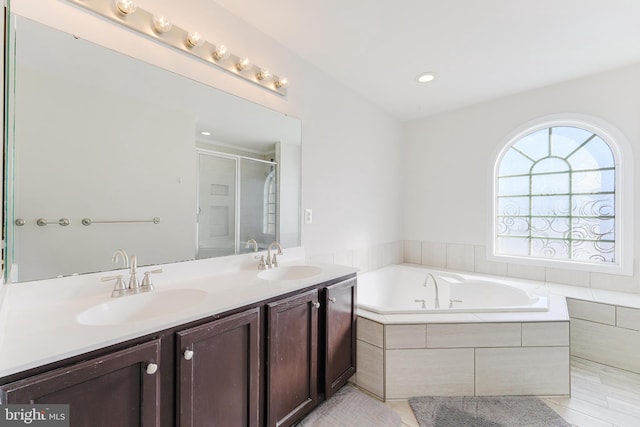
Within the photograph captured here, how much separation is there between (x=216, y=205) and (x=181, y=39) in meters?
0.93

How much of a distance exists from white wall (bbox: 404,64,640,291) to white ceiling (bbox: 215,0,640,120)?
17 centimetres

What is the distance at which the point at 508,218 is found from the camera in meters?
3.02

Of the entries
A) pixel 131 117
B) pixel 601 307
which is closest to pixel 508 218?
pixel 601 307

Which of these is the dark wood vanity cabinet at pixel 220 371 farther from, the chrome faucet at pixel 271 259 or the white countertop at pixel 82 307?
the chrome faucet at pixel 271 259

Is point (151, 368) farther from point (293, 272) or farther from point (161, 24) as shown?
point (161, 24)

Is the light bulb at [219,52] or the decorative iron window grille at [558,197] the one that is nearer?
the light bulb at [219,52]

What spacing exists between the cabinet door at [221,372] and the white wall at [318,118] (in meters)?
1.12

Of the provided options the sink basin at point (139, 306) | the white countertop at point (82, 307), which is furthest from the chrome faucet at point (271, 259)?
the sink basin at point (139, 306)

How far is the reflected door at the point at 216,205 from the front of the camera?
165cm

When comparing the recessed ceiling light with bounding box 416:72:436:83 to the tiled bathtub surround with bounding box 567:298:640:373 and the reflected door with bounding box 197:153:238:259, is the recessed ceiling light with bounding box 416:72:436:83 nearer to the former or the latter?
the reflected door with bounding box 197:153:238:259

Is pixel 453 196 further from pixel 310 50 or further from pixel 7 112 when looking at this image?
pixel 7 112

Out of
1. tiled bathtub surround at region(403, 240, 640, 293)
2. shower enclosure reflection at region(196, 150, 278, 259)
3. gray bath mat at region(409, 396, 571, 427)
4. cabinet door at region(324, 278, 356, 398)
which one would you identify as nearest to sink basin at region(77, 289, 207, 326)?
shower enclosure reflection at region(196, 150, 278, 259)

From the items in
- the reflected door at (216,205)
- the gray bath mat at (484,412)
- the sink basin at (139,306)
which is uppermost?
the reflected door at (216,205)

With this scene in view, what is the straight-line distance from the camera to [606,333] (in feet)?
7.13
